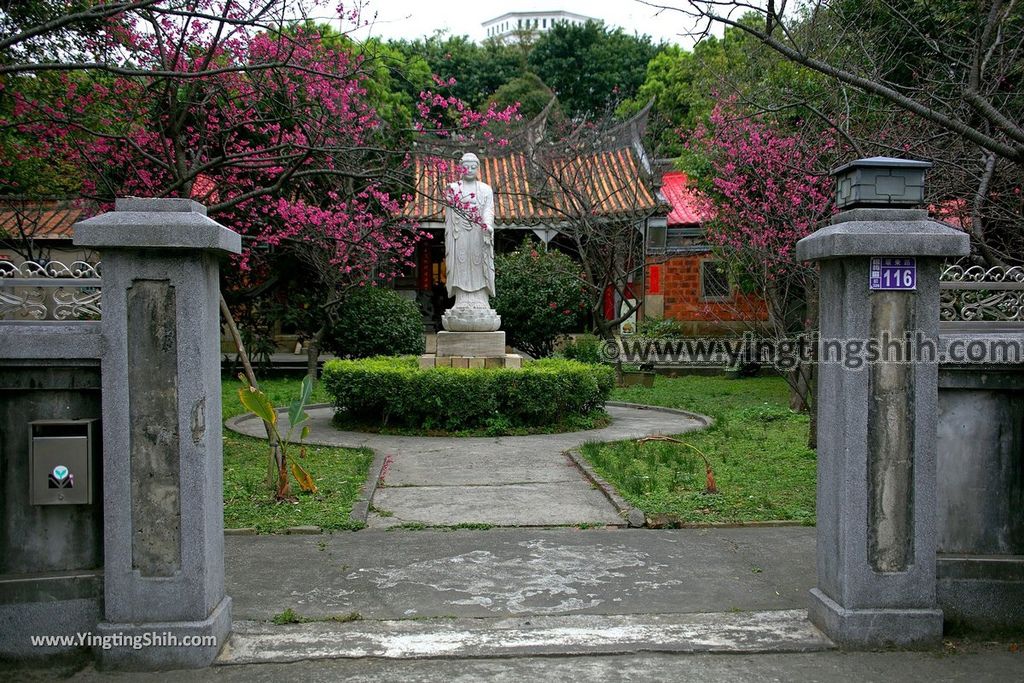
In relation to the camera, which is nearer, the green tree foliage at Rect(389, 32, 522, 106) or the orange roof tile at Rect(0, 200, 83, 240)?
the orange roof tile at Rect(0, 200, 83, 240)

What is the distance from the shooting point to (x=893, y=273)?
170 inches

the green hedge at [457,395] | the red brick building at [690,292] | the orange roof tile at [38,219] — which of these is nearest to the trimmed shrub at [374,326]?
the orange roof tile at [38,219]

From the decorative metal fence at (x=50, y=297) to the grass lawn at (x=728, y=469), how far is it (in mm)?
4397

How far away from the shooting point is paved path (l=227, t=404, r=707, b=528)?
6836mm

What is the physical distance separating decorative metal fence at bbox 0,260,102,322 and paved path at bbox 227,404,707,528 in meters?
2.92

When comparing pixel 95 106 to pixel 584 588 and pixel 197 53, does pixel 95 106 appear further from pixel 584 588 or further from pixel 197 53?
pixel 584 588

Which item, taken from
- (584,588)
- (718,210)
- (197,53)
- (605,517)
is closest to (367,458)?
(605,517)

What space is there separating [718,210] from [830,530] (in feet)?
37.3

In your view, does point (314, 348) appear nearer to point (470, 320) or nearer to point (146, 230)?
point (470, 320)

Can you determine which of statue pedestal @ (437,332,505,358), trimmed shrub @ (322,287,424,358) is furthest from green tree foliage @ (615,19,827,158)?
trimmed shrub @ (322,287,424,358)

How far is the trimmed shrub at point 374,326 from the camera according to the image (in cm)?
1722

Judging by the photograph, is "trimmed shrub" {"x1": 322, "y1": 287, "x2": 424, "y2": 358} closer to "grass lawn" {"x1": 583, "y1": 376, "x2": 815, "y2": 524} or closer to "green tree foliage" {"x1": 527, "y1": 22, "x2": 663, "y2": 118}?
"grass lawn" {"x1": 583, "y1": 376, "x2": 815, "y2": 524}

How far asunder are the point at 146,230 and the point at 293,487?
4106 mm

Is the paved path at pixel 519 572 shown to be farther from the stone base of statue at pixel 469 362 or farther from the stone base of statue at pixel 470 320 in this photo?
the stone base of statue at pixel 470 320
